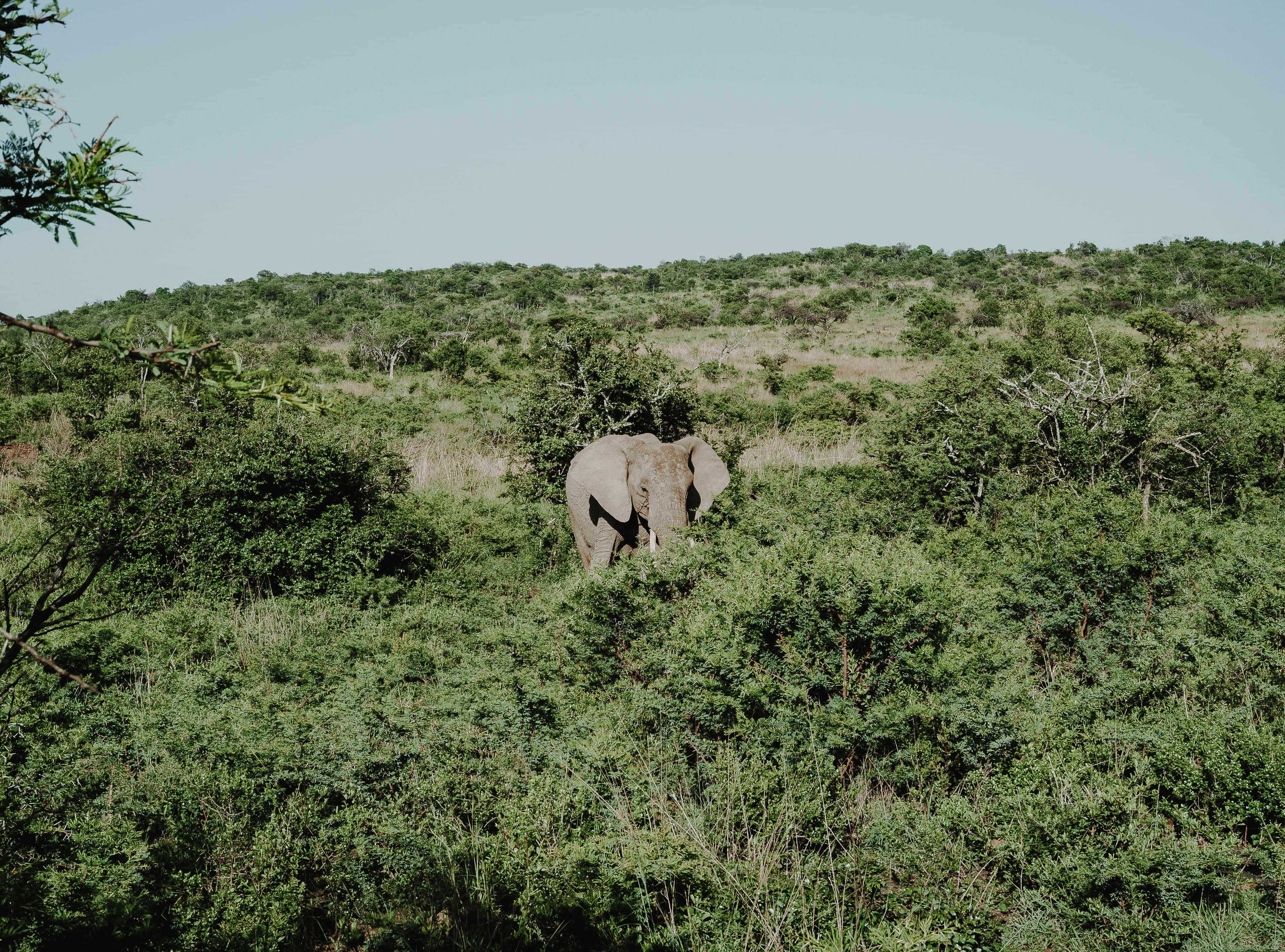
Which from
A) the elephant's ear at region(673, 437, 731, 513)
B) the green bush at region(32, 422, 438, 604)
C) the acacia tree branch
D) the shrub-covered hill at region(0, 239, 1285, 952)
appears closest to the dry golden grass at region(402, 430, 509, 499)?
the shrub-covered hill at region(0, 239, 1285, 952)

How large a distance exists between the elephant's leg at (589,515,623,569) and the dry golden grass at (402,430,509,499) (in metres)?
3.94

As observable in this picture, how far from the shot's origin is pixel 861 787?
4664 millimetres

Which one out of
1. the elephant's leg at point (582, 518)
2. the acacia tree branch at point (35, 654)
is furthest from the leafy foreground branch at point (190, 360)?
the elephant's leg at point (582, 518)

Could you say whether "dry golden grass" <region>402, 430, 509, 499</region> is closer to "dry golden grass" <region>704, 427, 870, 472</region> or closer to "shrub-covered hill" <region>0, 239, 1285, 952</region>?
"shrub-covered hill" <region>0, 239, 1285, 952</region>

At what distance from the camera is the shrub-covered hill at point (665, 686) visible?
386 cm

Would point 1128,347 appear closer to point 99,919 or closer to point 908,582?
point 908,582

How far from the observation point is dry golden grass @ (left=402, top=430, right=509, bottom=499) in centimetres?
1399

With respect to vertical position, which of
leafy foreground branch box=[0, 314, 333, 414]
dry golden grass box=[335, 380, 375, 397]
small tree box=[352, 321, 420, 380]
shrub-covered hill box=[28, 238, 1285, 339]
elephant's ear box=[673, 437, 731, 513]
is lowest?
elephant's ear box=[673, 437, 731, 513]

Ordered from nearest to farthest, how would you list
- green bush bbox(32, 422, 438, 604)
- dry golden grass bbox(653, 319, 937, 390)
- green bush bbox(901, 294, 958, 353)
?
1. green bush bbox(32, 422, 438, 604)
2. dry golden grass bbox(653, 319, 937, 390)
3. green bush bbox(901, 294, 958, 353)

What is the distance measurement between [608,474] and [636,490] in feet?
1.11

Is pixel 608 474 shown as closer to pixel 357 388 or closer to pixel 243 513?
pixel 243 513

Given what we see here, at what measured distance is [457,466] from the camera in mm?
14945

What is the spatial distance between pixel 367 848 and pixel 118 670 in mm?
3996

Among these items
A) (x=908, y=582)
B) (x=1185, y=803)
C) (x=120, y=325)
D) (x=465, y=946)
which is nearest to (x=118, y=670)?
(x=465, y=946)
